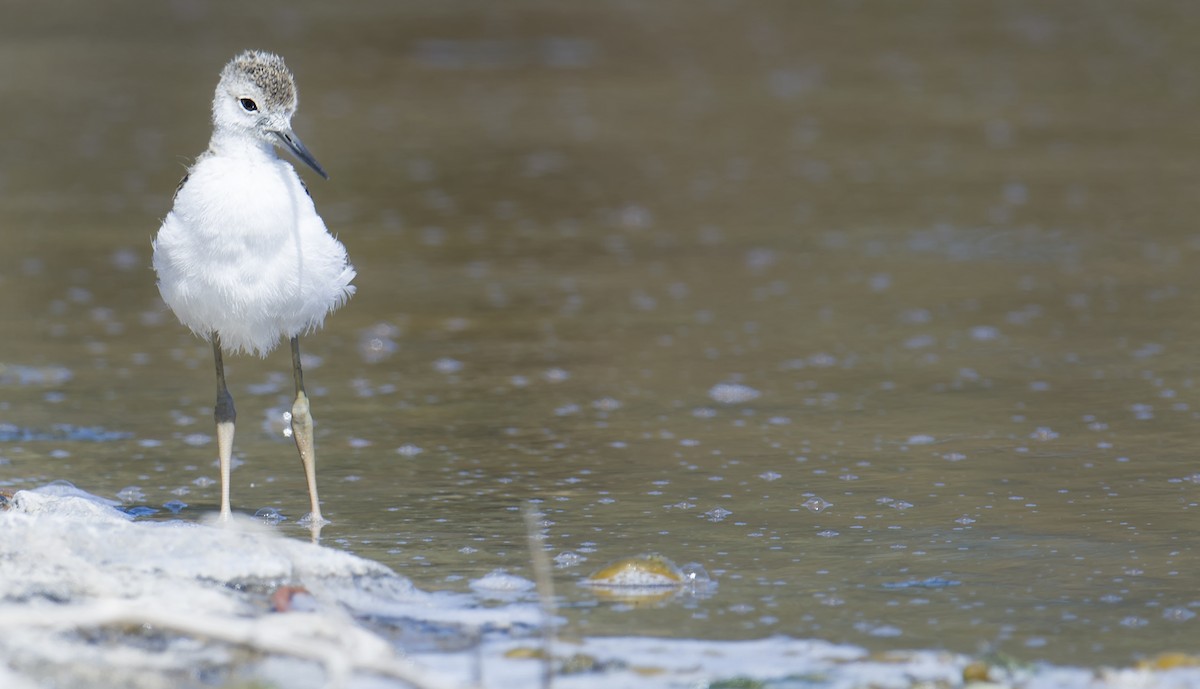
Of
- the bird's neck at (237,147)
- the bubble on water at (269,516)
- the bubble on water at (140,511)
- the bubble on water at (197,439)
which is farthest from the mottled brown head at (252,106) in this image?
the bubble on water at (197,439)

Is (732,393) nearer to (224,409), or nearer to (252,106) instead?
(224,409)

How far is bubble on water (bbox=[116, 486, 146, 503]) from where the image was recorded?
21.0 ft

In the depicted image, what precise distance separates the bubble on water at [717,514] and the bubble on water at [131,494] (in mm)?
2113

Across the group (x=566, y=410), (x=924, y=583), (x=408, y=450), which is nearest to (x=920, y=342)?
(x=566, y=410)

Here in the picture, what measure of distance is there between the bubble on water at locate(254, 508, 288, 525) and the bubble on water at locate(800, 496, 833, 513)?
1869mm

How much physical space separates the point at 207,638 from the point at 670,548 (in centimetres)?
175

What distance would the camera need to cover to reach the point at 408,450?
7066 millimetres

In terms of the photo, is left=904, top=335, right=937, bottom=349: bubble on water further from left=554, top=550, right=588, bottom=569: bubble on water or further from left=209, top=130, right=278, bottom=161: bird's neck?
left=209, top=130, right=278, bottom=161: bird's neck

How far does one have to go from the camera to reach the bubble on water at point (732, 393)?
7.76 m

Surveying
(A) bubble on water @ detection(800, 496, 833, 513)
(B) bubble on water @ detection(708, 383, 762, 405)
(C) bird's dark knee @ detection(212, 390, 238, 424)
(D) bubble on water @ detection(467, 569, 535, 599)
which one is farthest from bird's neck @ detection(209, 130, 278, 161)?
(B) bubble on water @ detection(708, 383, 762, 405)

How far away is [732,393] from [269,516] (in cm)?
245

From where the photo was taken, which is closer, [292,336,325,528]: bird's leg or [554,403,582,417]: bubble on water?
[292,336,325,528]: bird's leg

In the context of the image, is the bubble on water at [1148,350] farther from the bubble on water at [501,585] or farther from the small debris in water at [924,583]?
the bubble on water at [501,585]

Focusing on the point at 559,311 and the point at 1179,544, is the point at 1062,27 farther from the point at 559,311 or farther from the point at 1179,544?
the point at 1179,544
